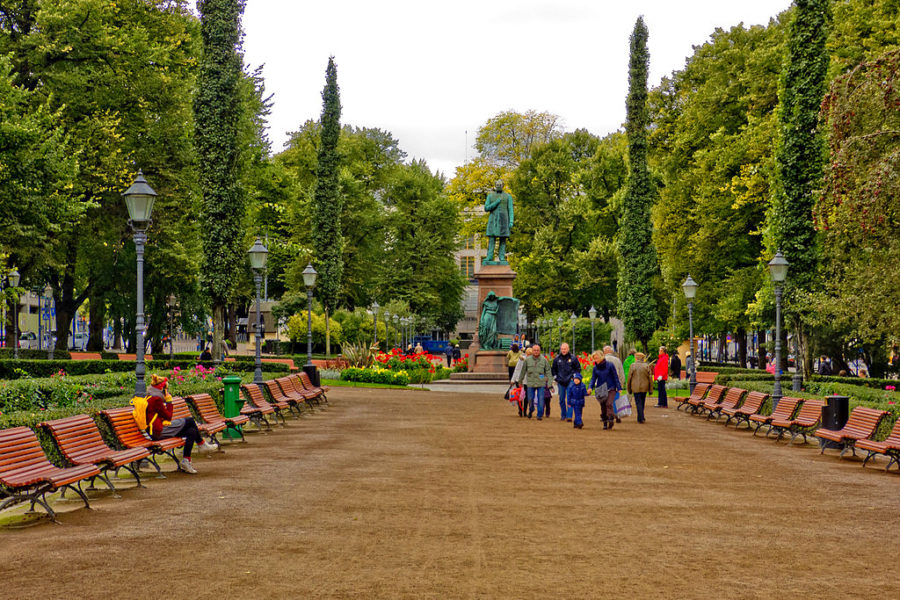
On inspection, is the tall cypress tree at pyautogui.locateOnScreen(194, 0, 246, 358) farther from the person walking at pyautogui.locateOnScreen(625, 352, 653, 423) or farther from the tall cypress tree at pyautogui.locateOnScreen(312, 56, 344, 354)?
the tall cypress tree at pyautogui.locateOnScreen(312, 56, 344, 354)

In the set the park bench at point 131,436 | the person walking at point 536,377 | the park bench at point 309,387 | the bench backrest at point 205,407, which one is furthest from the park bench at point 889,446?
the park bench at point 309,387

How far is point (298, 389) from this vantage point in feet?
72.7

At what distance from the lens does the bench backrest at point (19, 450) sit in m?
8.59

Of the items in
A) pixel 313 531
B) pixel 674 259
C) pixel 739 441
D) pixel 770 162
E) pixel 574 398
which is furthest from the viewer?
pixel 674 259

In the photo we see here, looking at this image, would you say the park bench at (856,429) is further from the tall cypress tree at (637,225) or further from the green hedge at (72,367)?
the tall cypress tree at (637,225)

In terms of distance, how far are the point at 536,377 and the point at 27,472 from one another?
500 inches

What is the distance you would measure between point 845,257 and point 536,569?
17194 mm

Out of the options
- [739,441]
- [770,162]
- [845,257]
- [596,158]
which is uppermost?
[596,158]

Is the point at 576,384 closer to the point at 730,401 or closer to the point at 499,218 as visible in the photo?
the point at 730,401

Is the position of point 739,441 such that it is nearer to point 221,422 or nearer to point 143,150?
point 221,422

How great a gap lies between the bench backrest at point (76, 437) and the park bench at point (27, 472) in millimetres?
447

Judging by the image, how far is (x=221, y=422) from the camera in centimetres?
1455

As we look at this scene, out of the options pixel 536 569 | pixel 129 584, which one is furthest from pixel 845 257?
pixel 129 584

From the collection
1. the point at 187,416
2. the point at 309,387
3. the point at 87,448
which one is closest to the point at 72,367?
the point at 309,387
